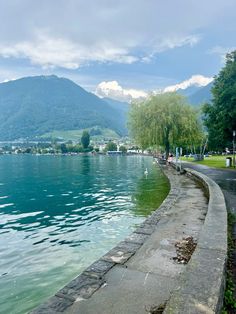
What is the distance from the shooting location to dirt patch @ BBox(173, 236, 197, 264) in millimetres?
6714

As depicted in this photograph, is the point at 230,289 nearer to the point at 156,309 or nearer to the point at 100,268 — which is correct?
the point at 156,309

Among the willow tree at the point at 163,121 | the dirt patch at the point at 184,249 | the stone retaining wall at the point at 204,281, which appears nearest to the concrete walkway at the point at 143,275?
the dirt patch at the point at 184,249

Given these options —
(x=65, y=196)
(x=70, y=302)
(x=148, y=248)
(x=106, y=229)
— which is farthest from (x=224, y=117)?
(x=70, y=302)

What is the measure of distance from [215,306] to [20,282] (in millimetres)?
5956

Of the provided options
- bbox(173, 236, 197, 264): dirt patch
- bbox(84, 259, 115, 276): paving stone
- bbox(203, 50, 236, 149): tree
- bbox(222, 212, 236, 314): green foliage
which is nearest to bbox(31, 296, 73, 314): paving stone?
bbox(84, 259, 115, 276): paving stone

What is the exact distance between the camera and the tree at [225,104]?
99.5 feet

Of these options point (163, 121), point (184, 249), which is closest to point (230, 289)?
point (184, 249)

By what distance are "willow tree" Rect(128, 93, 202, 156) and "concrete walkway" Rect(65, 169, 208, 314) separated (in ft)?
109

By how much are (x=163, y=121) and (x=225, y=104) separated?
12.8 meters

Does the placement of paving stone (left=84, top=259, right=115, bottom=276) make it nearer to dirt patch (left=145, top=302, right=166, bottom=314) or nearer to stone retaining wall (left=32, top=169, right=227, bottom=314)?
stone retaining wall (left=32, top=169, right=227, bottom=314)

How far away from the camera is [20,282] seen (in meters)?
7.80

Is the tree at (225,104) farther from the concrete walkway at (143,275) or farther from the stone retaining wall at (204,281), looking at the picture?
the stone retaining wall at (204,281)

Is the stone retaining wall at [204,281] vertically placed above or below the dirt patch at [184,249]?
above

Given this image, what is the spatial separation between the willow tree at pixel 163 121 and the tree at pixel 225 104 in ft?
24.2
